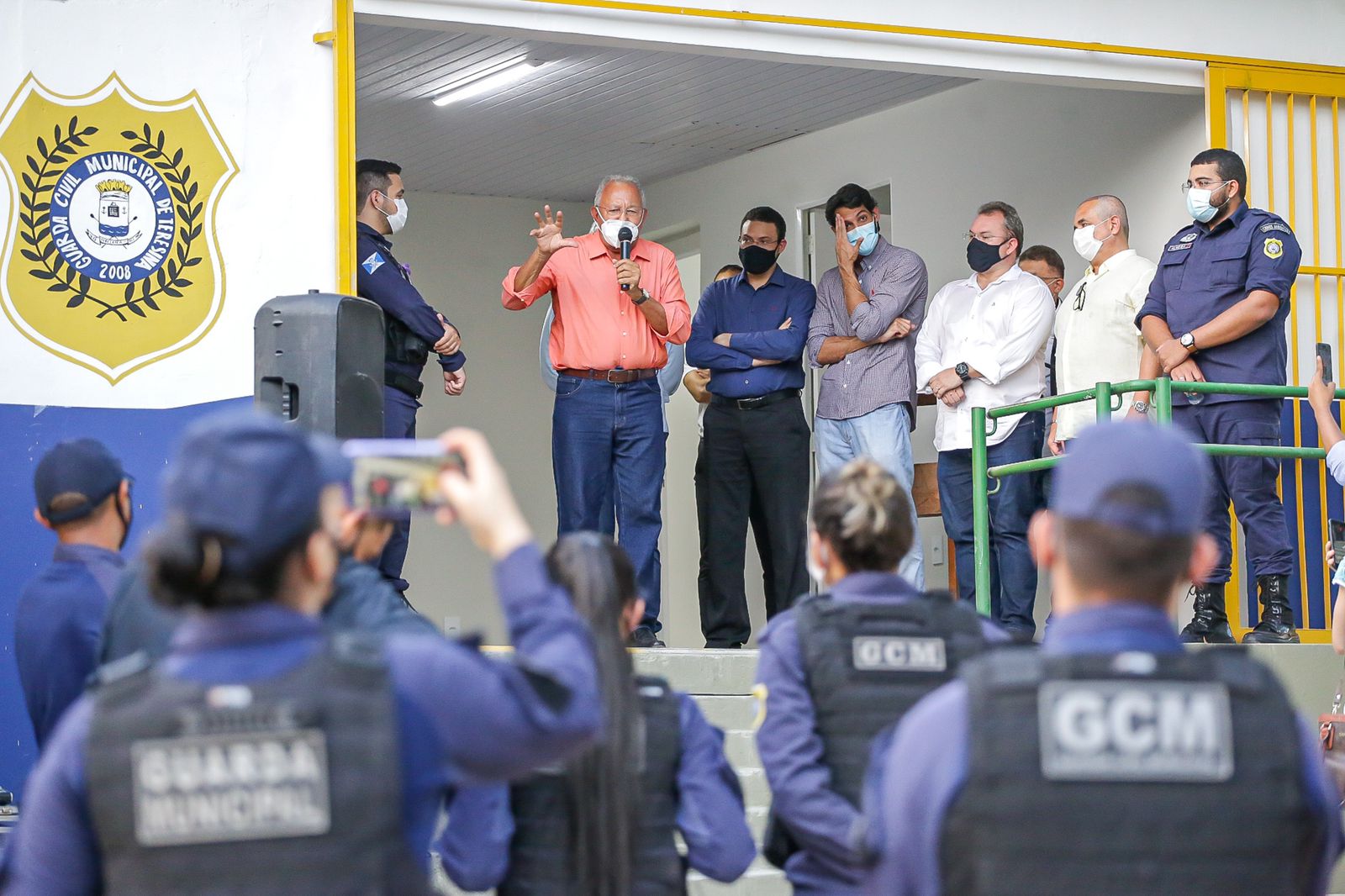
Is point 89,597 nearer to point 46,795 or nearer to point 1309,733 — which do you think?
point 46,795

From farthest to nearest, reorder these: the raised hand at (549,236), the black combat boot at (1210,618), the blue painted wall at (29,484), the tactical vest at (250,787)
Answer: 1. the raised hand at (549,236)
2. the black combat boot at (1210,618)
3. the blue painted wall at (29,484)
4. the tactical vest at (250,787)

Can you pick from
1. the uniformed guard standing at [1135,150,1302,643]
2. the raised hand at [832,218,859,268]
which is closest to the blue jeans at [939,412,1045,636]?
the uniformed guard standing at [1135,150,1302,643]

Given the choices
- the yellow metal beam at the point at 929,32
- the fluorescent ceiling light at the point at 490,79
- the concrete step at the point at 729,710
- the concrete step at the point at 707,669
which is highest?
the fluorescent ceiling light at the point at 490,79

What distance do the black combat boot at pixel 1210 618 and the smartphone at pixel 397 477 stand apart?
16.6ft

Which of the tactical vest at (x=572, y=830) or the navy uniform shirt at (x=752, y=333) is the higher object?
the navy uniform shirt at (x=752, y=333)

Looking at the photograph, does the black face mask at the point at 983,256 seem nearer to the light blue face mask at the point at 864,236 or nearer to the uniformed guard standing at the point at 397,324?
the light blue face mask at the point at 864,236

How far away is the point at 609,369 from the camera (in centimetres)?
681

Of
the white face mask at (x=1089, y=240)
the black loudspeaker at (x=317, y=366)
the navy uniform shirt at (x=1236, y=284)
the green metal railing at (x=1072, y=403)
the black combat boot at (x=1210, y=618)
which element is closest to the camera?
the black loudspeaker at (x=317, y=366)

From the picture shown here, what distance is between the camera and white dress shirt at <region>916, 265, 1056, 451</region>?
6.96 meters

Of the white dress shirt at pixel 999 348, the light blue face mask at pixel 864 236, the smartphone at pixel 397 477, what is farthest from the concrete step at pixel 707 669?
the smartphone at pixel 397 477

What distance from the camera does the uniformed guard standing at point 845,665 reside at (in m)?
2.83

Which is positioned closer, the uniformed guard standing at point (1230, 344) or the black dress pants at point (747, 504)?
the uniformed guard standing at point (1230, 344)

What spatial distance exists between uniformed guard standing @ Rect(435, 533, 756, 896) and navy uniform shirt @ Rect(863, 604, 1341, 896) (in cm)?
88

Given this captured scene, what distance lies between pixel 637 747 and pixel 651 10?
4.59 metres
